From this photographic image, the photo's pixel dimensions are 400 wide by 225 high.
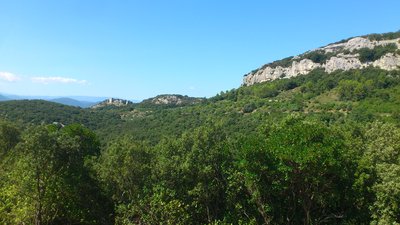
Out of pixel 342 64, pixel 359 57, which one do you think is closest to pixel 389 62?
pixel 359 57

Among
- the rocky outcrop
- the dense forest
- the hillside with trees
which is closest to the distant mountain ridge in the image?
the rocky outcrop

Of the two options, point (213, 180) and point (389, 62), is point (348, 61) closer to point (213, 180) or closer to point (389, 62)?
point (389, 62)

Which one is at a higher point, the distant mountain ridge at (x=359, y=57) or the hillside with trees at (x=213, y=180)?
the distant mountain ridge at (x=359, y=57)

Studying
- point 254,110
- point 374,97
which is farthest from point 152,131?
point 374,97

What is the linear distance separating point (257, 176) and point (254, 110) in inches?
4014

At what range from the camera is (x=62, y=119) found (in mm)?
144500

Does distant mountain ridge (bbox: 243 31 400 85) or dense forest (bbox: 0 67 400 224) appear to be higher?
distant mountain ridge (bbox: 243 31 400 85)

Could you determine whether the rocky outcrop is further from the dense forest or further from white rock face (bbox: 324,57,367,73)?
the dense forest

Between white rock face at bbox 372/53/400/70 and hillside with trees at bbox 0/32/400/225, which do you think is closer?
hillside with trees at bbox 0/32/400/225

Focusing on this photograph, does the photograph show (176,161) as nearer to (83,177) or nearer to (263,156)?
(263,156)

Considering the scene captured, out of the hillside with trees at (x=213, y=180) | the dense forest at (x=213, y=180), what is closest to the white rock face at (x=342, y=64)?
the dense forest at (x=213, y=180)

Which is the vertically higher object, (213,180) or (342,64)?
(342,64)

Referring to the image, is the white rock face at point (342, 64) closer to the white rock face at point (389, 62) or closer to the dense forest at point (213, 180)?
the white rock face at point (389, 62)

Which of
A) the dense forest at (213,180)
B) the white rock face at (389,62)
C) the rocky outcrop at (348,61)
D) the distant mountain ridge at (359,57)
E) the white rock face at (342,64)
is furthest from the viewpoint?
the white rock face at (342,64)
